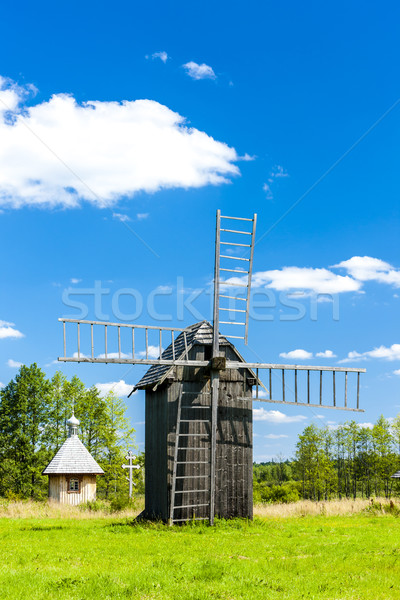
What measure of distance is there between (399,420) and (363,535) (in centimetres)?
3390

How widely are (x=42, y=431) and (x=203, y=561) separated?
32.2m

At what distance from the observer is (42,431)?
4041 cm

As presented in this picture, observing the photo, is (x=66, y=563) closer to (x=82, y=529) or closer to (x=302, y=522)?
(x=82, y=529)

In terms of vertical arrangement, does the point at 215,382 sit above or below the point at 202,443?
above

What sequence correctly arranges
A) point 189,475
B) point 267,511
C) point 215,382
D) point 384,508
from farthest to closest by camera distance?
point 384,508, point 267,511, point 215,382, point 189,475

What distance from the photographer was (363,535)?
51.0ft

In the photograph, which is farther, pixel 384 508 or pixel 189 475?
pixel 384 508

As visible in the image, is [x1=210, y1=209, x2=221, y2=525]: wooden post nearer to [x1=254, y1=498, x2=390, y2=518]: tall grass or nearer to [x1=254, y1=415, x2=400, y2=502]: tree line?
[x1=254, y1=498, x2=390, y2=518]: tall grass

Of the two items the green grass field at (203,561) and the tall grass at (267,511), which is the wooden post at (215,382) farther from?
the tall grass at (267,511)

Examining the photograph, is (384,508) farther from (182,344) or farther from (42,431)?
(42,431)

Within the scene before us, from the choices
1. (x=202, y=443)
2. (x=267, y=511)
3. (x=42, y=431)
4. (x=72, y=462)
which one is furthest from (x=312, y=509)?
(x=42, y=431)

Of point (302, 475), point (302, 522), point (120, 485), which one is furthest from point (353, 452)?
point (302, 522)

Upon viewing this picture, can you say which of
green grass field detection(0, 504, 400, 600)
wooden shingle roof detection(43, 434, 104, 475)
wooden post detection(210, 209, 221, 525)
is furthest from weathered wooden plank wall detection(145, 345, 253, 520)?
wooden shingle roof detection(43, 434, 104, 475)

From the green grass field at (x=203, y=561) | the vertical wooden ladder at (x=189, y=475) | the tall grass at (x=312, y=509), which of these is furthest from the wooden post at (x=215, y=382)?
the tall grass at (x=312, y=509)
